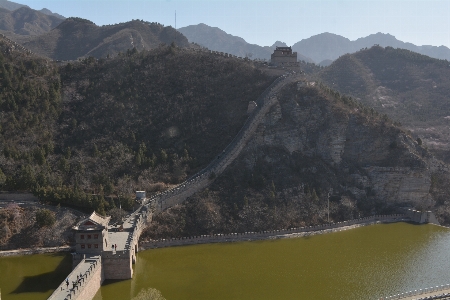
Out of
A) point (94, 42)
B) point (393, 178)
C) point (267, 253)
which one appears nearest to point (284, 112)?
point (393, 178)

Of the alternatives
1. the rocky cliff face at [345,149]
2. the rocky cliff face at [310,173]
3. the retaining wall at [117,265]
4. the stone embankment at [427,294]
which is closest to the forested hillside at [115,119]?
the rocky cliff face at [310,173]

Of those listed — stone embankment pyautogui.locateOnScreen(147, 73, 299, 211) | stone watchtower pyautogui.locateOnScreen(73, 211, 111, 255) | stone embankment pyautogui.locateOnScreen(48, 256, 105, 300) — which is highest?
stone embankment pyautogui.locateOnScreen(147, 73, 299, 211)

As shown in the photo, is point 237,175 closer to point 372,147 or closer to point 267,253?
point 267,253

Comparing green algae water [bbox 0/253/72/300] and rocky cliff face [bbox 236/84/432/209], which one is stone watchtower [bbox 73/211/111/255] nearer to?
green algae water [bbox 0/253/72/300]

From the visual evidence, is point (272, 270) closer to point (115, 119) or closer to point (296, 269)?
point (296, 269)

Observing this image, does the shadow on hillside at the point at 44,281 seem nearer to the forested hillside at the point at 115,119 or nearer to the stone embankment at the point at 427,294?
the forested hillside at the point at 115,119

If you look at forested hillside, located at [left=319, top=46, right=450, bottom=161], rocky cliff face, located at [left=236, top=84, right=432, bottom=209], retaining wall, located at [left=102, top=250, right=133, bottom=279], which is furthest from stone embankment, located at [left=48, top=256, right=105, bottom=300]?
forested hillside, located at [left=319, top=46, right=450, bottom=161]
